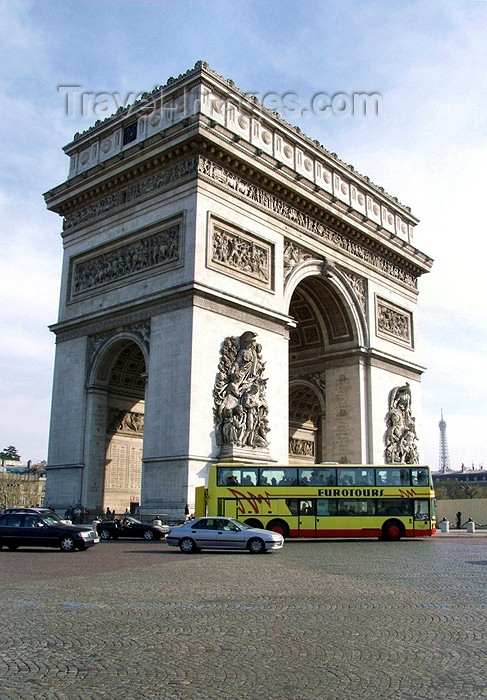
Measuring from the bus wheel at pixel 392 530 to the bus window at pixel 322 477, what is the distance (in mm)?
2403

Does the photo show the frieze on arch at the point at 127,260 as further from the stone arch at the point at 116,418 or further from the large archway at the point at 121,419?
the large archway at the point at 121,419

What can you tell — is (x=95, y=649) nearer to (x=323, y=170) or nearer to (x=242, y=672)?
(x=242, y=672)

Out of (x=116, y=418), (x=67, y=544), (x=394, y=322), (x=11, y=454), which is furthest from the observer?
(x=11, y=454)

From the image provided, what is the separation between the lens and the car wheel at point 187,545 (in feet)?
63.7

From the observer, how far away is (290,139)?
33375 millimetres

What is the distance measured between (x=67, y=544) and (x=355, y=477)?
10353 millimetres

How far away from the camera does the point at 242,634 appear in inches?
296

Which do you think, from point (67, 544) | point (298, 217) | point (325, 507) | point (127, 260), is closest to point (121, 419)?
point (127, 260)

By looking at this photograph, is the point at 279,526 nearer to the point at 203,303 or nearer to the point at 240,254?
the point at 203,303

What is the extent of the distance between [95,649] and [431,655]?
121 inches

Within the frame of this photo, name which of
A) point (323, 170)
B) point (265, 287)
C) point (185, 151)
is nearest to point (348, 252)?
point (323, 170)

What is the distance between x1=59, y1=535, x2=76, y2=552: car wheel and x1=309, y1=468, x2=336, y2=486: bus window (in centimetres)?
875

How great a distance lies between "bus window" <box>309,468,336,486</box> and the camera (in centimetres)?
2508

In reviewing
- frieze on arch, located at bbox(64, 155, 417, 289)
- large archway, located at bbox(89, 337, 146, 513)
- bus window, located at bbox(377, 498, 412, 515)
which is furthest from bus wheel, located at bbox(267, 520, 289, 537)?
frieze on arch, located at bbox(64, 155, 417, 289)
